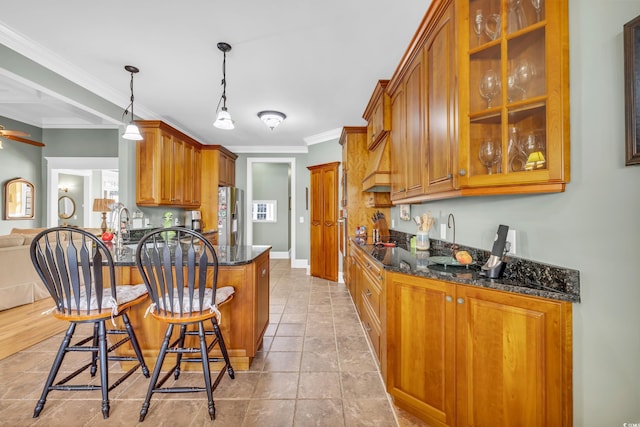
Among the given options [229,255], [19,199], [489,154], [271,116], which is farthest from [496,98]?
[19,199]

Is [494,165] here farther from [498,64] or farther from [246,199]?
[246,199]

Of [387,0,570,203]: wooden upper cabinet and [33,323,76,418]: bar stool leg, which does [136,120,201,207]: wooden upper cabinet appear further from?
[387,0,570,203]: wooden upper cabinet

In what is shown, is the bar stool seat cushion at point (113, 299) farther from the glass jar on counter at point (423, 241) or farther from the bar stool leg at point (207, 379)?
the glass jar on counter at point (423, 241)

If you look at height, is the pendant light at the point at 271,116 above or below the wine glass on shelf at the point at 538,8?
above

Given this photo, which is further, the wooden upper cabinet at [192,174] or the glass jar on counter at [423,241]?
the wooden upper cabinet at [192,174]

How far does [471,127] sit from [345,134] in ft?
9.84

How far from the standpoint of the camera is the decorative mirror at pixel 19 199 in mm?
4965

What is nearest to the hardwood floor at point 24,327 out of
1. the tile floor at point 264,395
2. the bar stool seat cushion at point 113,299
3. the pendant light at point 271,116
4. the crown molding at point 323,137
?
the tile floor at point 264,395

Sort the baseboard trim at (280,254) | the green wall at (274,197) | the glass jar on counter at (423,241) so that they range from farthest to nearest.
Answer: the green wall at (274,197) → the baseboard trim at (280,254) → the glass jar on counter at (423,241)

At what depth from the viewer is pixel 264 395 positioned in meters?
1.92

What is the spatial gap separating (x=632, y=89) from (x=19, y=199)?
782cm

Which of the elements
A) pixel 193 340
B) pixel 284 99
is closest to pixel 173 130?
pixel 284 99

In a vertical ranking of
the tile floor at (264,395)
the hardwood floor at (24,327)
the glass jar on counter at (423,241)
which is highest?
the glass jar on counter at (423,241)

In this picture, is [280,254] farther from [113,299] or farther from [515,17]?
[515,17]
